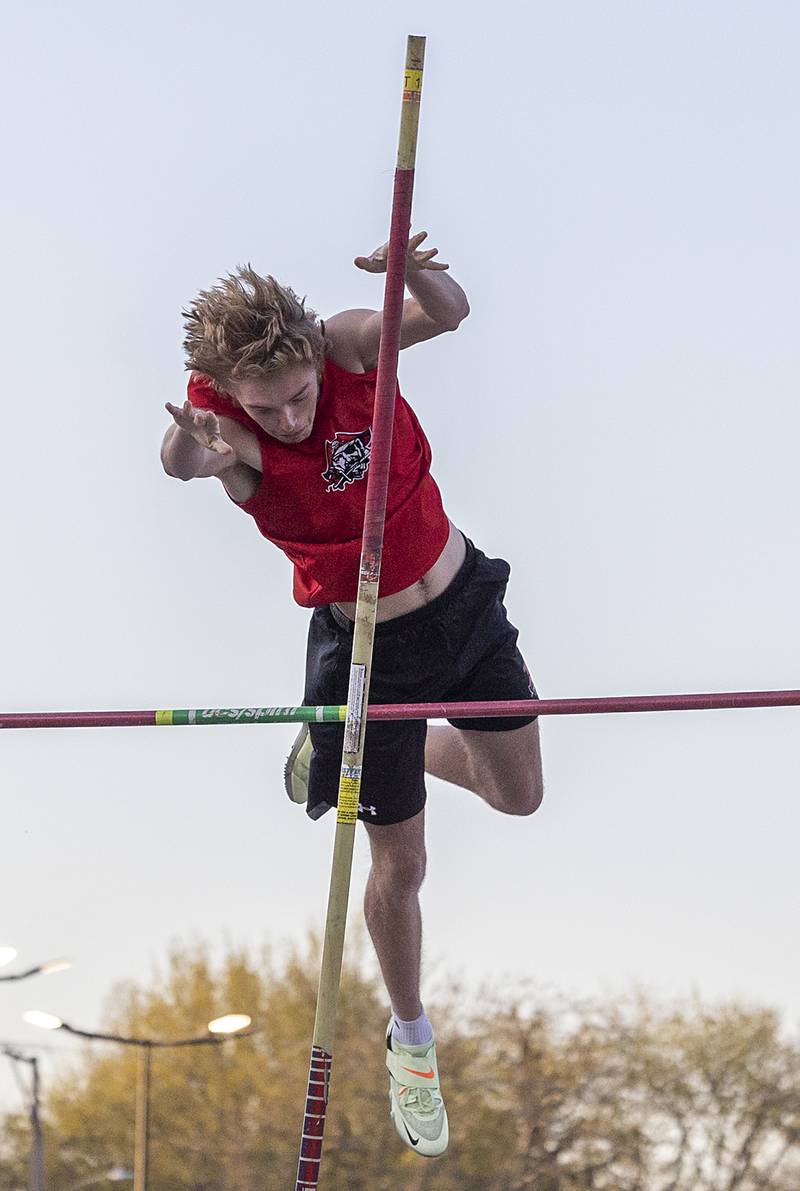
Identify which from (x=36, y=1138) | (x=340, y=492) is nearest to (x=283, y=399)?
(x=340, y=492)

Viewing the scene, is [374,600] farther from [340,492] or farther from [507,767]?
[507,767]

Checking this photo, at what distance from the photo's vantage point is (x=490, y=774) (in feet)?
11.6

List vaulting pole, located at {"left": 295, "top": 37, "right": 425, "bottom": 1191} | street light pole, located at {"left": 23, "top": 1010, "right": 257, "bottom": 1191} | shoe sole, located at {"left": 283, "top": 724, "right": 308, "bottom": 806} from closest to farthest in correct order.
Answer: vaulting pole, located at {"left": 295, "top": 37, "right": 425, "bottom": 1191}, shoe sole, located at {"left": 283, "top": 724, "right": 308, "bottom": 806}, street light pole, located at {"left": 23, "top": 1010, "right": 257, "bottom": 1191}

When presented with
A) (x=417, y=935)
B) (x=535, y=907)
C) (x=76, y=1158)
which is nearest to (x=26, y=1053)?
(x=76, y=1158)

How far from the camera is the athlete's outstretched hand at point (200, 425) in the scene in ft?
9.16

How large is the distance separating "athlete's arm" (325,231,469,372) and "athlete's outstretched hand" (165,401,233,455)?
37 cm

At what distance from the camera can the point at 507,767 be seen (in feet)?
11.3

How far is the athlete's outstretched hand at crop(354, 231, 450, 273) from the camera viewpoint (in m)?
2.77

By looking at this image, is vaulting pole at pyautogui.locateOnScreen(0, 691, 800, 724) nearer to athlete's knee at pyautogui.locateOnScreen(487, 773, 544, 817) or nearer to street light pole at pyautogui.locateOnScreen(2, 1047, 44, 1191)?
athlete's knee at pyautogui.locateOnScreen(487, 773, 544, 817)

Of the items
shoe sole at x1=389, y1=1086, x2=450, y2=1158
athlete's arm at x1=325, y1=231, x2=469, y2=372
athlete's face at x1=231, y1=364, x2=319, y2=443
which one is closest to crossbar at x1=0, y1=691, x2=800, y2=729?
athlete's face at x1=231, y1=364, x2=319, y2=443

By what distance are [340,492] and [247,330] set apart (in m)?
0.44

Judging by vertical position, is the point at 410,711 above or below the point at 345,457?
below

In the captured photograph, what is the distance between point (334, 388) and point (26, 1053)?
8124 millimetres

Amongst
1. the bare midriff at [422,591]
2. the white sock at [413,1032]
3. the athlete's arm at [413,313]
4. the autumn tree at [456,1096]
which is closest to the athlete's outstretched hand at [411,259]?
the athlete's arm at [413,313]
